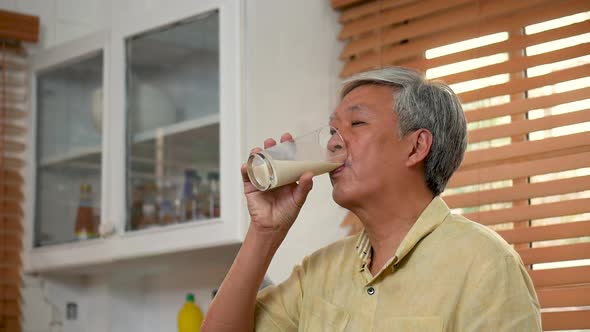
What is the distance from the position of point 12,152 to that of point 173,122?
29.9 inches

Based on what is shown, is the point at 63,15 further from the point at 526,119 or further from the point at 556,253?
the point at 556,253

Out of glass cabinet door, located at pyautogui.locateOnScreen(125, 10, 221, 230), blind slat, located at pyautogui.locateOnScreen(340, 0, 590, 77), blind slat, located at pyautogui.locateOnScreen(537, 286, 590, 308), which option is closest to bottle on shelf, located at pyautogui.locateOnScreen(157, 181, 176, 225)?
glass cabinet door, located at pyautogui.locateOnScreen(125, 10, 221, 230)

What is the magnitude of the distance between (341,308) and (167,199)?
1.32m

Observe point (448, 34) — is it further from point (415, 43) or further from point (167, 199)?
point (167, 199)

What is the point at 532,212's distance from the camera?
2275 millimetres

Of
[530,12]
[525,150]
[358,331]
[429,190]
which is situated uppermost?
[530,12]

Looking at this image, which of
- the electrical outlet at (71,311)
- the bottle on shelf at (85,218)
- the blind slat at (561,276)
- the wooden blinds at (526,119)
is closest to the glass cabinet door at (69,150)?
the bottle on shelf at (85,218)

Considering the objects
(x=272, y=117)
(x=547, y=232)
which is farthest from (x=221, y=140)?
(x=547, y=232)

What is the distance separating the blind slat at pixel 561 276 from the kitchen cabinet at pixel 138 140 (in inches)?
31.6

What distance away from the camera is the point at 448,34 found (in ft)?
8.52

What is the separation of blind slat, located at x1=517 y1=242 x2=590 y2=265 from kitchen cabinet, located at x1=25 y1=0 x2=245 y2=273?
30.4 inches

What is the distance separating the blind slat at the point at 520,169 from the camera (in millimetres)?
2223

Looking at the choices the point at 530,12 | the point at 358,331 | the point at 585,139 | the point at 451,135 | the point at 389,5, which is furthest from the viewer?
the point at 389,5


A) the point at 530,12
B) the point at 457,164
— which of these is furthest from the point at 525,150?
the point at 457,164
